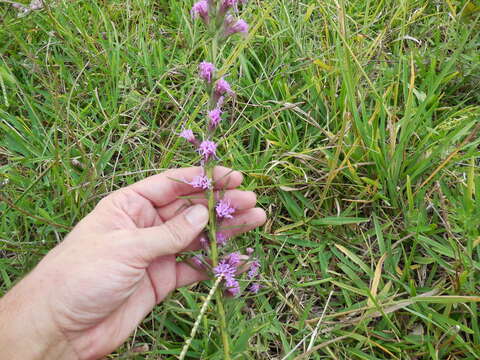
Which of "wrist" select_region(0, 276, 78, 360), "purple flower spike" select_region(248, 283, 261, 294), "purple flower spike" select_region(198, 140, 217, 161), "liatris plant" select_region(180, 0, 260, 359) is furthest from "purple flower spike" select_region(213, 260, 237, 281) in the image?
"wrist" select_region(0, 276, 78, 360)

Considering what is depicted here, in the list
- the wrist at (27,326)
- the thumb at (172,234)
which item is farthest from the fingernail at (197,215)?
the wrist at (27,326)

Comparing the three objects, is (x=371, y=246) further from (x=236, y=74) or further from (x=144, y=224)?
(x=236, y=74)

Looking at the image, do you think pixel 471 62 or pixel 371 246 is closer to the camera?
pixel 371 246

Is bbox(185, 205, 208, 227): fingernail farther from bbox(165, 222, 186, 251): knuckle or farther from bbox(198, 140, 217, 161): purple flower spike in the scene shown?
bbox(198, 140, 217, 161): purple flower spike

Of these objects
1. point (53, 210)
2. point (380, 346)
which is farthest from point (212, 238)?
point (53, 210)

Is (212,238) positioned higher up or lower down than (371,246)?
higher up

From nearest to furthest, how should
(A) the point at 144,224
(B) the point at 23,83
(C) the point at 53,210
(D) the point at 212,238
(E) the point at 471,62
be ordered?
(D) the point at 212,238 → (A) the point at 144,224 → (C) the point at 53,210 → (E) the point at 471,62 → (B) the point at 23,83

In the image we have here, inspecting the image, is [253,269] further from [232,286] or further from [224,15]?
[224,15]
